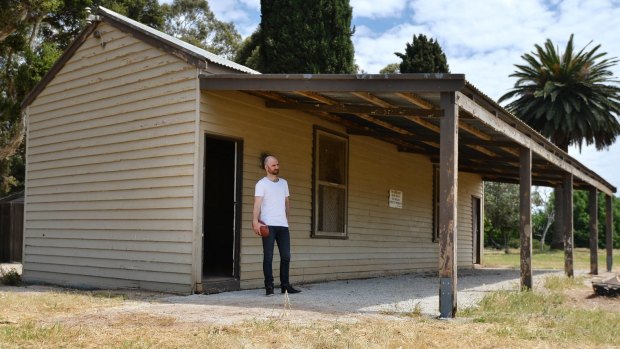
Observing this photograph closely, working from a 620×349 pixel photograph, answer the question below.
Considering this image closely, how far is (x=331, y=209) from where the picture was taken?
37.0 ft

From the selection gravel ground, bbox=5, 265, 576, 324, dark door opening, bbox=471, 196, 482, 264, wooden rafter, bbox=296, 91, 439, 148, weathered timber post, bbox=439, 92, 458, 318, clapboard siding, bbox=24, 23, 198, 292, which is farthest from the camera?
dark door opening, bbox=471, 196, 482, 264

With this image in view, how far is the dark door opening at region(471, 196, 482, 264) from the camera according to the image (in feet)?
62.4

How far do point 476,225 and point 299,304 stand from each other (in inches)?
537

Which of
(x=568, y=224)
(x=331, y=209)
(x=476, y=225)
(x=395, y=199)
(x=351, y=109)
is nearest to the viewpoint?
(x=351, y=109)

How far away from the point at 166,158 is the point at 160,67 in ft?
4.14

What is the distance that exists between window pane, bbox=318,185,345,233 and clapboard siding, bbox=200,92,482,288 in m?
0.25

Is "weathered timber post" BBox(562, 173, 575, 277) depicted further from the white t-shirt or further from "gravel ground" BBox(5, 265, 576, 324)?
the white t-shirt

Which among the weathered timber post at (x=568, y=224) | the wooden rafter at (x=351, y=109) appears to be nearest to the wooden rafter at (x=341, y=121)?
the wooden rafter at (x=351, y=109)

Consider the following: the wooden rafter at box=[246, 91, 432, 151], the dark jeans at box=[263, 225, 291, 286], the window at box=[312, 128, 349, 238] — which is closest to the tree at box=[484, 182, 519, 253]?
the wooden rafter at box=[246, 91, 432, 151]

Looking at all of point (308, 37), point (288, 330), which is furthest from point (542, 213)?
point (288, 330)

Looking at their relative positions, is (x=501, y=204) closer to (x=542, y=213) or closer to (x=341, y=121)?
(x=542, y=213)

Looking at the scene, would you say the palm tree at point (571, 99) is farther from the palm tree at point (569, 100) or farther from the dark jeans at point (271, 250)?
the dark jeans at point (271, 250)

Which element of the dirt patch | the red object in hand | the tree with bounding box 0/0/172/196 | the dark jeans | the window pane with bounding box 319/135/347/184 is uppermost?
the tree with bounding box 0/0/172/196

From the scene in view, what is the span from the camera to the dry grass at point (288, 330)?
5131 mm
